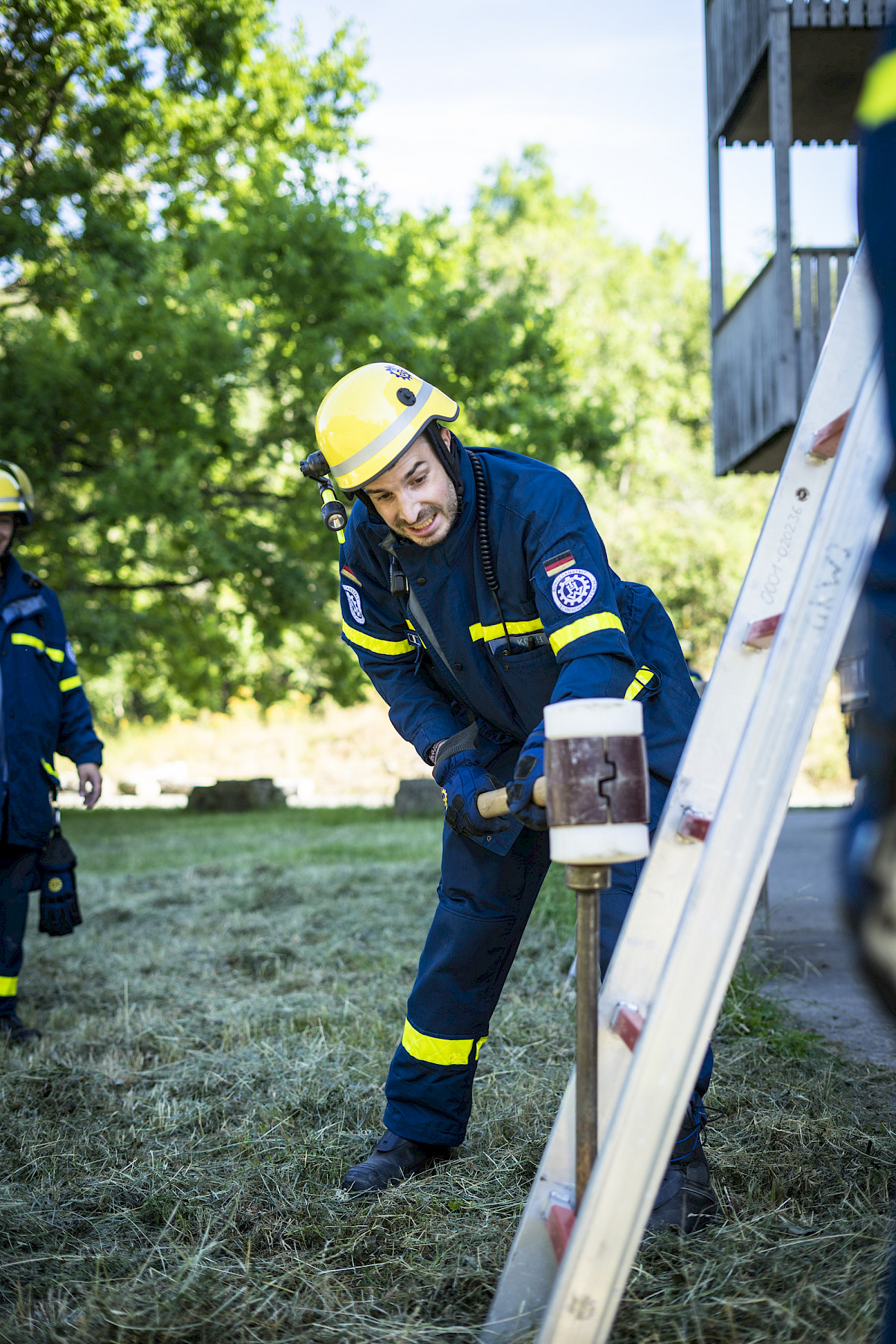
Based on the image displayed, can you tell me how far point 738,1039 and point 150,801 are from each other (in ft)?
50.8

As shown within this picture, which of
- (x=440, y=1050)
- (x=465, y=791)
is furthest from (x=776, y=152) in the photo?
(x=440, y=1050)

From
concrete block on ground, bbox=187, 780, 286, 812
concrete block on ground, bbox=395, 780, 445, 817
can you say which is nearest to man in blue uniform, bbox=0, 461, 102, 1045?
concrete block on ground, bbox=395, 780, 445, 817

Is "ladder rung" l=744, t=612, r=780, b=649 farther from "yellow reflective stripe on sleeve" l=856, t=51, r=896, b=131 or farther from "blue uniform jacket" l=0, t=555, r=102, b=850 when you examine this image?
"blue uniform jacket" l=0, t=555, r=102, b=850

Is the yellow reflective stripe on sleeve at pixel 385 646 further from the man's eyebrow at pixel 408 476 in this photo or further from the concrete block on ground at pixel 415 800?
the concrete block on ground at pixel 415 800

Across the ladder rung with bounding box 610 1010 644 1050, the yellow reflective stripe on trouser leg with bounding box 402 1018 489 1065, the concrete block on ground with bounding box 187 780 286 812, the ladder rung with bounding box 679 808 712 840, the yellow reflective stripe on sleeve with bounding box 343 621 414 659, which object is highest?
the yellow reflective stripe on sleeve with bounding box 343 621 414 659

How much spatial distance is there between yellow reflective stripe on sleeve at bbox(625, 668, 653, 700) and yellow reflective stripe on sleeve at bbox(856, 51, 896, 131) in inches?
63.9

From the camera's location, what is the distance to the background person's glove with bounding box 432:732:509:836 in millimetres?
2566

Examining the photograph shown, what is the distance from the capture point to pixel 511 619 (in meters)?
2.70

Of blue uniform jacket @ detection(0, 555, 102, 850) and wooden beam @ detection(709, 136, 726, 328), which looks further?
wooden beam @ detection(709, 136, 726, 328)

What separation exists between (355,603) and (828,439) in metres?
1.51

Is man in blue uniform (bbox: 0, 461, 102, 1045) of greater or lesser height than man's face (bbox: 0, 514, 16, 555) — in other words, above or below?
below

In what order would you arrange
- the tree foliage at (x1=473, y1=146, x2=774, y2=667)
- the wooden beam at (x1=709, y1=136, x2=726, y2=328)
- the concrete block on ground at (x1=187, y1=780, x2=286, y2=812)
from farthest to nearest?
the tree foliage at (x1=473, y1=146, x2=774, y2=667) < the concrete block on ground at (x1=187, y1=780, x2=286, y2=812) < the wooden beam at (x1=709, y1=136, x2=726, y2=328)

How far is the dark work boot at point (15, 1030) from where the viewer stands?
13.6 ft

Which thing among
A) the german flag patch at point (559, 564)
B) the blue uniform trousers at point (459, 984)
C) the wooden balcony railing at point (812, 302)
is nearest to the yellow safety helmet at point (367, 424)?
the german flag patch at point (559, 564)
